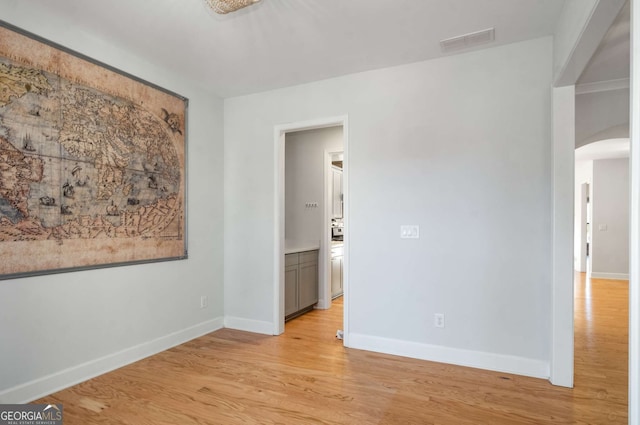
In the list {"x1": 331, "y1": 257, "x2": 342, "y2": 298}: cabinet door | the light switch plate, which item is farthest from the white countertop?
the light switch plate

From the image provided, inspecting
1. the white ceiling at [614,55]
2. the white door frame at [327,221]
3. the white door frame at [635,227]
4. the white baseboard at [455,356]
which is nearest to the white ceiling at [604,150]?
the white ceiling at [614,55]

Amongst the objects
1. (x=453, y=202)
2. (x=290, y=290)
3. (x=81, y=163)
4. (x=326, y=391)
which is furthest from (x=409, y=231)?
(x=81, y=163)

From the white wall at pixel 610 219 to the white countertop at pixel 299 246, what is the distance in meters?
6.78

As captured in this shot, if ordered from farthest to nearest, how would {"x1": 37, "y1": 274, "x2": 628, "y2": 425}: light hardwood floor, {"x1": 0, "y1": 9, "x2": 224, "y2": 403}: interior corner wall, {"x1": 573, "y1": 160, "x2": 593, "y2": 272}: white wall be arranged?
{"x1": 573, "y1": 160, "x2": 593, "y2": 272}: white wall, {"x1": 0, "y1": 9, "x2": 224, "y2": 403}: interior corner wall, {"x1": 37, "y1": 274, "x2": 628, "y2": 425}: light hardwood floor

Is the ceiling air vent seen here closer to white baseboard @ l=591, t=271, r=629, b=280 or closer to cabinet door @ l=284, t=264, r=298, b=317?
cabinet door @ l=284, t=264, r=298, b=317

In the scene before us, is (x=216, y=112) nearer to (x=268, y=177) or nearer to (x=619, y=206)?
(x=268, y=177)

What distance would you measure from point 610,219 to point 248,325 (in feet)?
27.0

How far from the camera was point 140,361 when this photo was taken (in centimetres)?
318

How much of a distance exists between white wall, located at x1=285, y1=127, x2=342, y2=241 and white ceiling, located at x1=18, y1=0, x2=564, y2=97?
1732mm

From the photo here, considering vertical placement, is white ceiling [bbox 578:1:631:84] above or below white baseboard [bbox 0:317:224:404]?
above

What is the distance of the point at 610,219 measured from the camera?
781 cm

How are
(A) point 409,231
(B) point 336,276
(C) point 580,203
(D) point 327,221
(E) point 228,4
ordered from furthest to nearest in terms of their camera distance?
(C) point 580,203, (B) point 336,276, (D) point 327,221, (A) point 409,231, (E) point 228,4

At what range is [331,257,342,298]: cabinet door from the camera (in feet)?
18.0

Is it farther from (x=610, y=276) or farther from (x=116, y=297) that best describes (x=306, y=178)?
(x=610, y=276)
